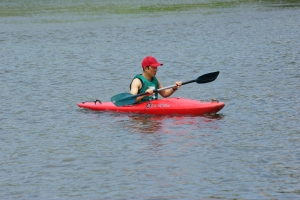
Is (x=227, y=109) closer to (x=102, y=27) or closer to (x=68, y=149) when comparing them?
(x=68, y=149)

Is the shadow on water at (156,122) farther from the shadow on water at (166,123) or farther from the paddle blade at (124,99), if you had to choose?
the paddle blade at (124,99)

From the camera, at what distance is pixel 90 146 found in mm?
12188

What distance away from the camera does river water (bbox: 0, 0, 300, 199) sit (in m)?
9.92

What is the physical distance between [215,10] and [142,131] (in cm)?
3058

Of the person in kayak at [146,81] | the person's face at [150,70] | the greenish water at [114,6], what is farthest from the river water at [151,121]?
the greenish water at [114,6]

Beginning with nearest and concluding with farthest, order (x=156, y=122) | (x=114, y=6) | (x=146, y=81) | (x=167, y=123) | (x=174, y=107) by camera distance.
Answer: (x=167, y=123), (x=156, y=122), (x=174, y=107), (x=146, y=81), (x=114, y=6)

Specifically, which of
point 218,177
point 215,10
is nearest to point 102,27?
point 215,10

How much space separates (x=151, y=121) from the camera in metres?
13.9

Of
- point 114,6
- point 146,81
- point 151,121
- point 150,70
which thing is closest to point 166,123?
point 151,121

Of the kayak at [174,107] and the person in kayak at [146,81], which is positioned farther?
the person in kayak at [146,81]

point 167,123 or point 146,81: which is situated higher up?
point 146,81

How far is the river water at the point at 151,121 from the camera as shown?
32.6ft

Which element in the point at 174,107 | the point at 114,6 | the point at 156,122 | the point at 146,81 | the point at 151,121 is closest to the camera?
the point at 156,122

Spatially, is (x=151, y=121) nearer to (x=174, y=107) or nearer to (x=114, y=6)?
(x=174, y=107)
